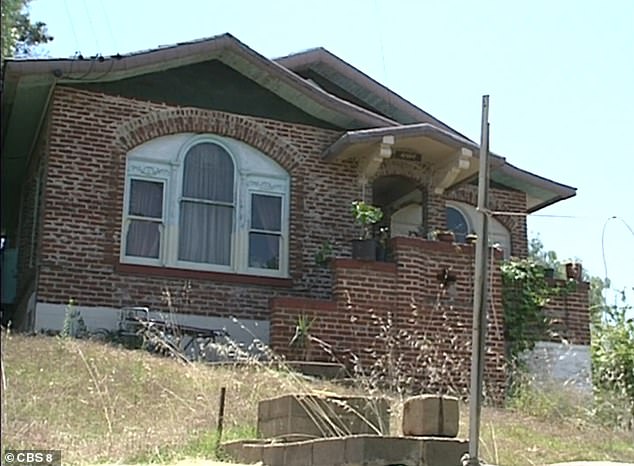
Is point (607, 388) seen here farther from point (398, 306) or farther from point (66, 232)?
point (66, 232)

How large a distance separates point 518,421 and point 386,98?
851 centimetres

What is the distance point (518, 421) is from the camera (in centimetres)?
1063

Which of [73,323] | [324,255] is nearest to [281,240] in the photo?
[324,255]

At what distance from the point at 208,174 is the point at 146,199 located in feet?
3.31

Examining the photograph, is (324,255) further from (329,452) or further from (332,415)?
(329,452)

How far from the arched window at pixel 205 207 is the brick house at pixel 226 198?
0.02m

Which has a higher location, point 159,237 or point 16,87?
point 16,87

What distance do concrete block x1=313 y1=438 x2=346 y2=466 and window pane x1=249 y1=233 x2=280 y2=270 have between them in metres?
8.90

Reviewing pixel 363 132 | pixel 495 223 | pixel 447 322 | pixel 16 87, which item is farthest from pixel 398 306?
pixel 16 87

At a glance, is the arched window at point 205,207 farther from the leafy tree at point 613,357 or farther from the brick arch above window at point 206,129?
the leafy tree at point 613,357

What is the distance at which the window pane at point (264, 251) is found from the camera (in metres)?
14.8

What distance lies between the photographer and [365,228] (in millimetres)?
15055

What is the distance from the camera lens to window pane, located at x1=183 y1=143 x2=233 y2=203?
Answer: 14.6 m

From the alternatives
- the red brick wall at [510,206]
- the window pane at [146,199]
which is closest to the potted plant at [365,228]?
the red brick wall at [510,206]
